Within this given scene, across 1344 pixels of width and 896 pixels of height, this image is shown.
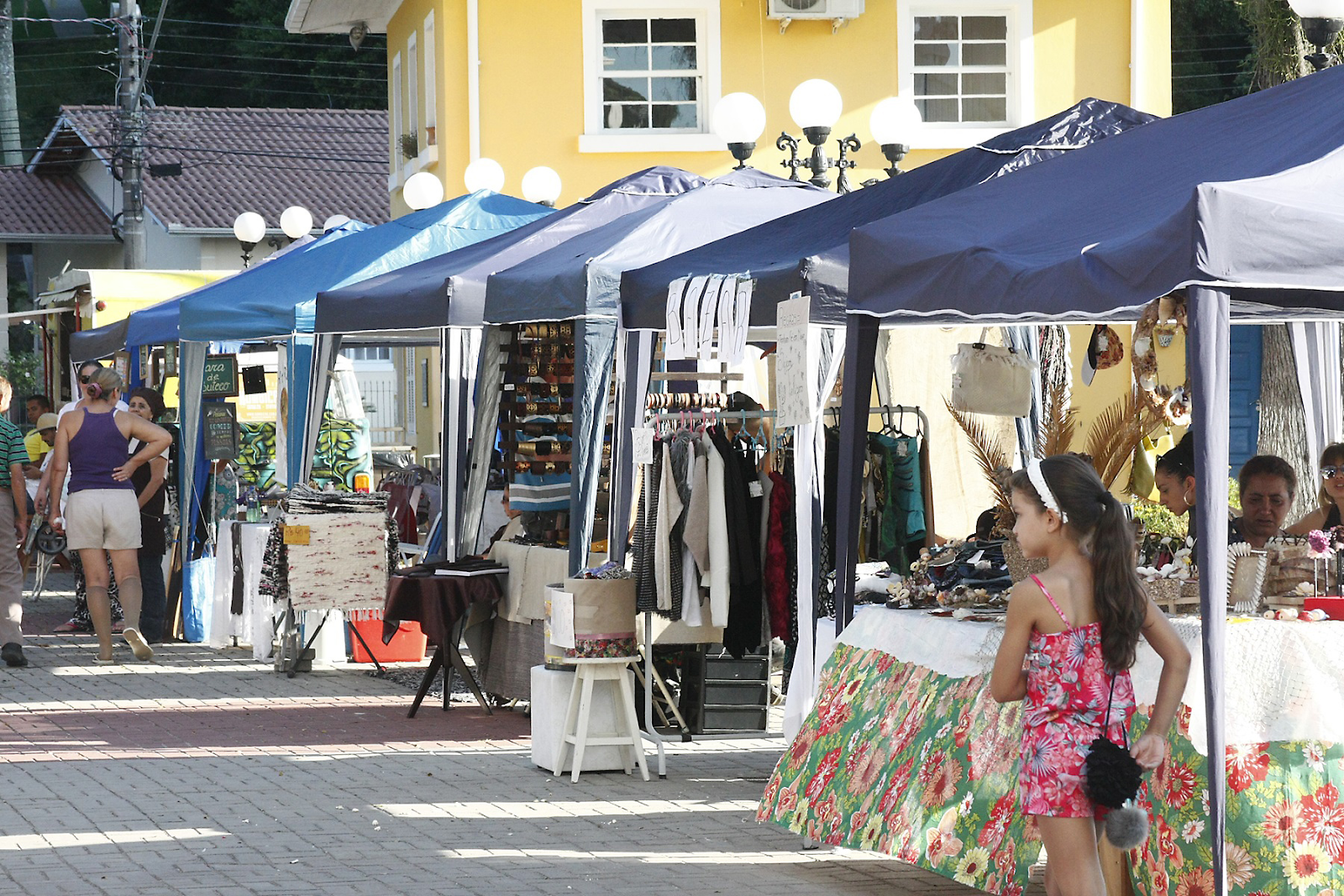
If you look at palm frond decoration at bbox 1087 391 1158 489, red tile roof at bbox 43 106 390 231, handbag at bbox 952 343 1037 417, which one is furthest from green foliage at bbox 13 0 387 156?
handbag at bbox 952 343 1037 417

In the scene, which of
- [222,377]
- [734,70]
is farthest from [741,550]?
[734,70]

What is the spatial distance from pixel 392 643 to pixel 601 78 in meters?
7.67

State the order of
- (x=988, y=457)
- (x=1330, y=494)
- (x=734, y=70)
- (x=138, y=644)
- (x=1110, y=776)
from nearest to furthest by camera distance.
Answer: (x=1110, y=776) < (x=1330, y=494) < (x=988, y=457) < (x=138, y=644) < (x=734, y=70)

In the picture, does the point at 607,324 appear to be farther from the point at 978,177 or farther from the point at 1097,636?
the point at 1097,636

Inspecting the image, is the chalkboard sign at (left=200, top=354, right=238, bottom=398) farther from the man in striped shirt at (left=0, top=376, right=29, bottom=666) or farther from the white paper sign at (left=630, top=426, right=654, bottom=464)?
the white paper sign at (left=630, top=426, right=654, bottom=464)

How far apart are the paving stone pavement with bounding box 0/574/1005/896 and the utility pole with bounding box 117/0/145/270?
19248mm

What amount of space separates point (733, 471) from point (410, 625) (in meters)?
4.38

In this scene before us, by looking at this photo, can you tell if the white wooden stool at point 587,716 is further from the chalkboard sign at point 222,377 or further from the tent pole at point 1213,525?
the chalkboard sign at point 222,377

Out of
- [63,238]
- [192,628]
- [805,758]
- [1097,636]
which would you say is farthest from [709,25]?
[63,238]

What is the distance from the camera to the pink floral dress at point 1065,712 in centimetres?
457

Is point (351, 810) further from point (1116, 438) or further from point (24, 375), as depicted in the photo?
point (24, 375)

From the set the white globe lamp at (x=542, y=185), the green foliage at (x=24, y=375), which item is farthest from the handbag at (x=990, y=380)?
the green foliage at (x=24, y=375)

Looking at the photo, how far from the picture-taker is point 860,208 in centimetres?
831

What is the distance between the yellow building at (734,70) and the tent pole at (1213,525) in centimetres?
1311
